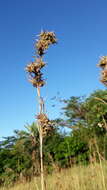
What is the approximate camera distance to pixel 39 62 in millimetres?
1782

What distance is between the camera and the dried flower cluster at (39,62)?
67.8 inches

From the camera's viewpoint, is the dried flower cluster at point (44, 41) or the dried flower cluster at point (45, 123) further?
the dried flower cluster at point (44, 41)

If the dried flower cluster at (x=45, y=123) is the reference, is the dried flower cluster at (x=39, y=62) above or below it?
above

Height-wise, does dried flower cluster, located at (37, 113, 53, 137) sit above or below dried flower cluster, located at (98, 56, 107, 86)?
below

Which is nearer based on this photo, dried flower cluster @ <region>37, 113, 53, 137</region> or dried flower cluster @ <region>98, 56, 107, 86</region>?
dried flower cluster @ <region>37, 113, 53, 137</region>

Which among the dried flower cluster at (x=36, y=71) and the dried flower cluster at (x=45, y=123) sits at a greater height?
the dried flower cluster at (x=36, y=71)

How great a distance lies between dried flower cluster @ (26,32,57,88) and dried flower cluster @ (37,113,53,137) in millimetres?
156

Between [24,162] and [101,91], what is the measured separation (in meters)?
9.37

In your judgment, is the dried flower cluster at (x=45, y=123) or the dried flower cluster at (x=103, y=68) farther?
the dried flower cluster at (x=103, y=68)

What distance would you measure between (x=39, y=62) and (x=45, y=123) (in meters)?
0.34

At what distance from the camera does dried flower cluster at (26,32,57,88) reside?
5.65 ft

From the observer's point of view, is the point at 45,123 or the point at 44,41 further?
the point at 44,41

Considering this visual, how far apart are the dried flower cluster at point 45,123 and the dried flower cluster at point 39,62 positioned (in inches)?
6.1

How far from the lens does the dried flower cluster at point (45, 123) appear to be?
64.1 inches
